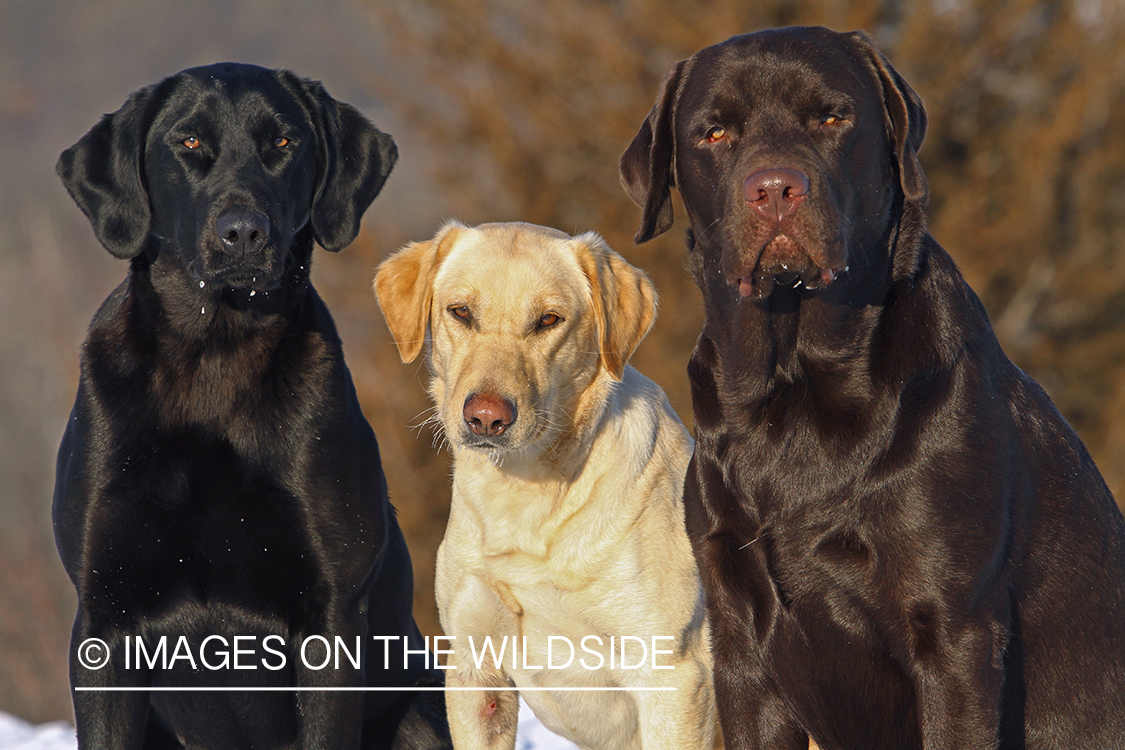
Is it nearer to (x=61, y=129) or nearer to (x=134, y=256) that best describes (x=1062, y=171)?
(x=134, y=256)

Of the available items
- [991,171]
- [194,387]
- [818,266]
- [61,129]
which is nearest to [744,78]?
[818,266]

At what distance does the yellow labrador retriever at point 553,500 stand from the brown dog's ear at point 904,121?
110 centimetres

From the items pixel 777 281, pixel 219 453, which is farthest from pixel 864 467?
pixel 219 453

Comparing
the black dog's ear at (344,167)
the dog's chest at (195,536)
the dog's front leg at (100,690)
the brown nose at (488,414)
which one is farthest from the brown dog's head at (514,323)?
the dog's front leg at (100,690)

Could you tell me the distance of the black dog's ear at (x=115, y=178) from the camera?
3.64 metres

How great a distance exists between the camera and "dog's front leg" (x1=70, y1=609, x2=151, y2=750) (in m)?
3.38

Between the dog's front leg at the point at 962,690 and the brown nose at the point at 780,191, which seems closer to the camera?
the dog's front leg at the point at 962,690

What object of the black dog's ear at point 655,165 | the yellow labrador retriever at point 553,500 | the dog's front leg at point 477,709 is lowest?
the dog's front leg at point 477,709

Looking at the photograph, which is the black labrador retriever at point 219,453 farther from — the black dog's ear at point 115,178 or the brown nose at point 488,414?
the brown nose at point 488,414

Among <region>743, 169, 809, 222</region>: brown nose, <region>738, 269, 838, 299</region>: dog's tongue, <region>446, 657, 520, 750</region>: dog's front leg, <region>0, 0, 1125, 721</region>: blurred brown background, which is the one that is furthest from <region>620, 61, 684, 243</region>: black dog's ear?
<region>0, 0, 1125, 721</region>: blurred brown background

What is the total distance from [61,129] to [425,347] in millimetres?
28093

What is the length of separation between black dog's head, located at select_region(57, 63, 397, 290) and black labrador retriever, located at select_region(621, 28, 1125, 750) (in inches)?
49.5

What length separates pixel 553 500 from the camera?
3.76m

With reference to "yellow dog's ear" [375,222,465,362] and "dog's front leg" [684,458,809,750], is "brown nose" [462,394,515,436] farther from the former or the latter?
"dog's front leg" [684,458,809,750]
